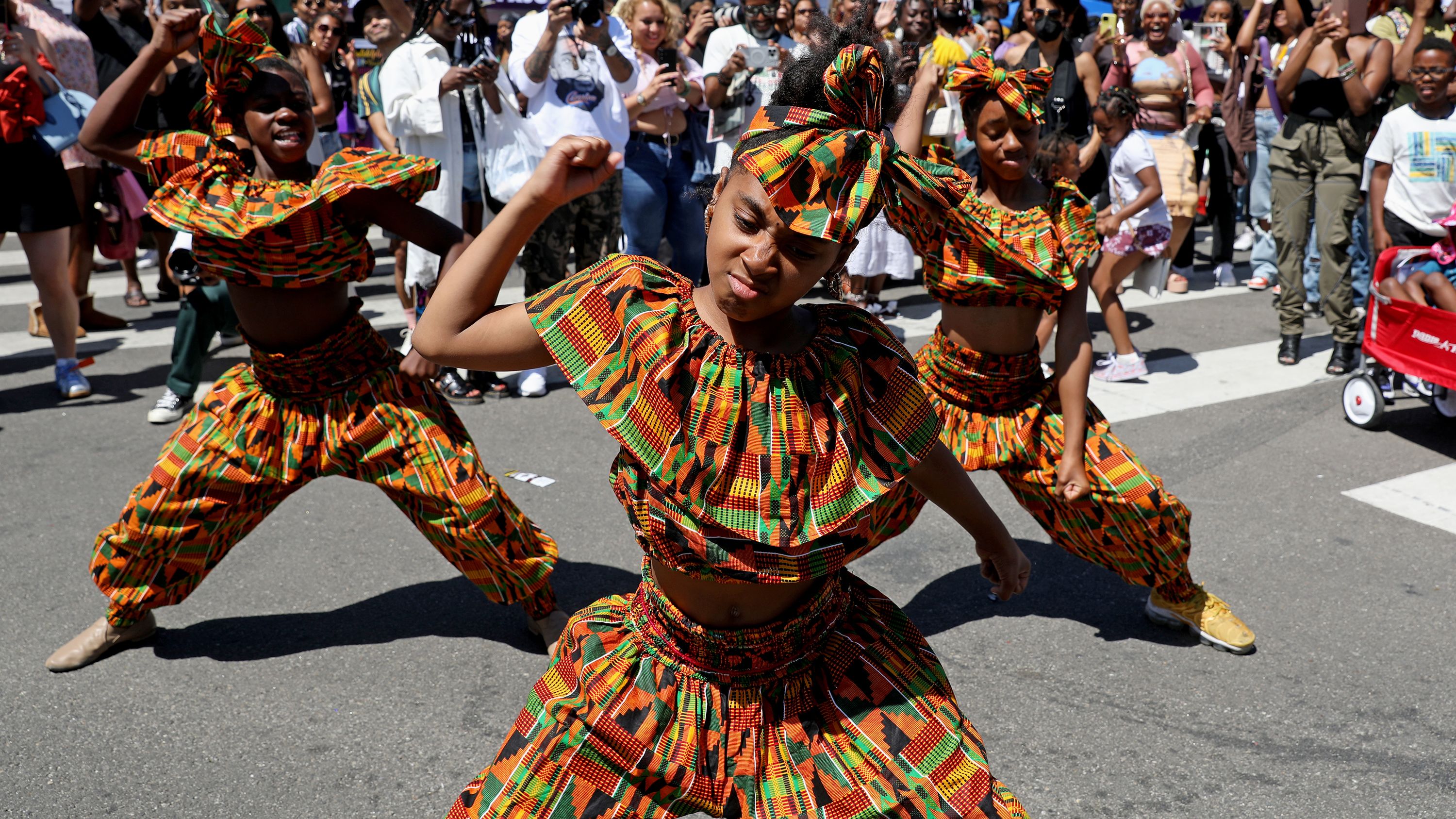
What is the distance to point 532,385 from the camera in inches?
278

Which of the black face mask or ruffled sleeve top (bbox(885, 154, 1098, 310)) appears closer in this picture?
ruffled sleeve top (bbox(885, 154, 1098, 310))

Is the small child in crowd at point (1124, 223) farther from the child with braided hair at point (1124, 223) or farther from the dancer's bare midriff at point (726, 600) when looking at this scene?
the dancer's bare midriff at point (726, 600)

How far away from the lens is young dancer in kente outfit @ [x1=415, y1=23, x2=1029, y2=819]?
202cm

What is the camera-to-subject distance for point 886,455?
216 cm

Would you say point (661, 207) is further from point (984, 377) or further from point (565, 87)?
point (984, 377)

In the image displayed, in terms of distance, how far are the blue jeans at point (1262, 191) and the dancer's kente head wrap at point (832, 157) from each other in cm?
917

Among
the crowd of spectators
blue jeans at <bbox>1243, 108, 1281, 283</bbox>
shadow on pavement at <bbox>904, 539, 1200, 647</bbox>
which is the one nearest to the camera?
shadow on pavement at <bbox>904, 539, 1200, 647</bbox>

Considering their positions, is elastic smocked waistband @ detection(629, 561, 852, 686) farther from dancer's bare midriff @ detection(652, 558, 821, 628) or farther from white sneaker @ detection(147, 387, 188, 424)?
white sneaker @ detection(147, 387, 188, 424)

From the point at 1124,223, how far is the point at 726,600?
6323 millimetres

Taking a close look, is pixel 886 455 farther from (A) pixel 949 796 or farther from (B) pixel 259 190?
(B) pixel 259 190

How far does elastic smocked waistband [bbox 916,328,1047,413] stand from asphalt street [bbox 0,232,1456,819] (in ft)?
2.72

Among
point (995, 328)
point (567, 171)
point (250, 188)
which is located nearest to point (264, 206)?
point (250, 188)

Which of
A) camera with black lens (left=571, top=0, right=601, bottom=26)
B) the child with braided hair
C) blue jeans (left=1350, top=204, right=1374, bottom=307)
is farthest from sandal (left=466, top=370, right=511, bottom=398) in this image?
blue jeans (left=1350, top=204, right=1374, bottom=307)

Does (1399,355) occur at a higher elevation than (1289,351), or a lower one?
higher
